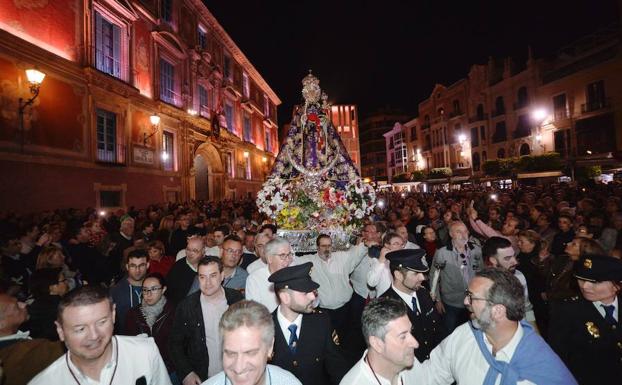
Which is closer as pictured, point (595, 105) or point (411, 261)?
point (411, 261)

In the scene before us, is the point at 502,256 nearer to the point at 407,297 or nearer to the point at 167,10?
the point at 407,297

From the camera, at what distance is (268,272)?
4.39 m

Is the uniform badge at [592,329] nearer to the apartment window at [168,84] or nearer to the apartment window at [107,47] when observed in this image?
the apartment window at [107,47]

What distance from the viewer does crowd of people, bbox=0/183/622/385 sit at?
234 cm

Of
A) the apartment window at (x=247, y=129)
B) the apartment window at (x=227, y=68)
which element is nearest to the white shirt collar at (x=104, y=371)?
the apartment window at (x=227, y=68)

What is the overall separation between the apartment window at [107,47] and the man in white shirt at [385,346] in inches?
636

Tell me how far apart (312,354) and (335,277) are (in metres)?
2.27

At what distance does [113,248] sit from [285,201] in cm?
362

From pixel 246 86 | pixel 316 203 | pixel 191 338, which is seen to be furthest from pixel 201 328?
pixel 246 86

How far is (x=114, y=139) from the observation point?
603 inches

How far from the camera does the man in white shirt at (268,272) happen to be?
414cm

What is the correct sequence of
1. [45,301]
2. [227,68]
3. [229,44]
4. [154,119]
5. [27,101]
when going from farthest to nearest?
[227,68], [229,44], [154,119], [27,101], [45,301]

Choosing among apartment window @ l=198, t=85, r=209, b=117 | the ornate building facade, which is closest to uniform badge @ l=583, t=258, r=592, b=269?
the ornate building facade

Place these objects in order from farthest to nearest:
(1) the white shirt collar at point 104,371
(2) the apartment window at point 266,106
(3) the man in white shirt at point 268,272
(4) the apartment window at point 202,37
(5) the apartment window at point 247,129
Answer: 1. (2) the apartment window at point 266,106
2. (5) the apartment window at point 247,129
3. (4) the apartment window at point 202,37
4. (3) the man in white shirt at point 268,272
5. (1) the white shirt collar at point 104,371
